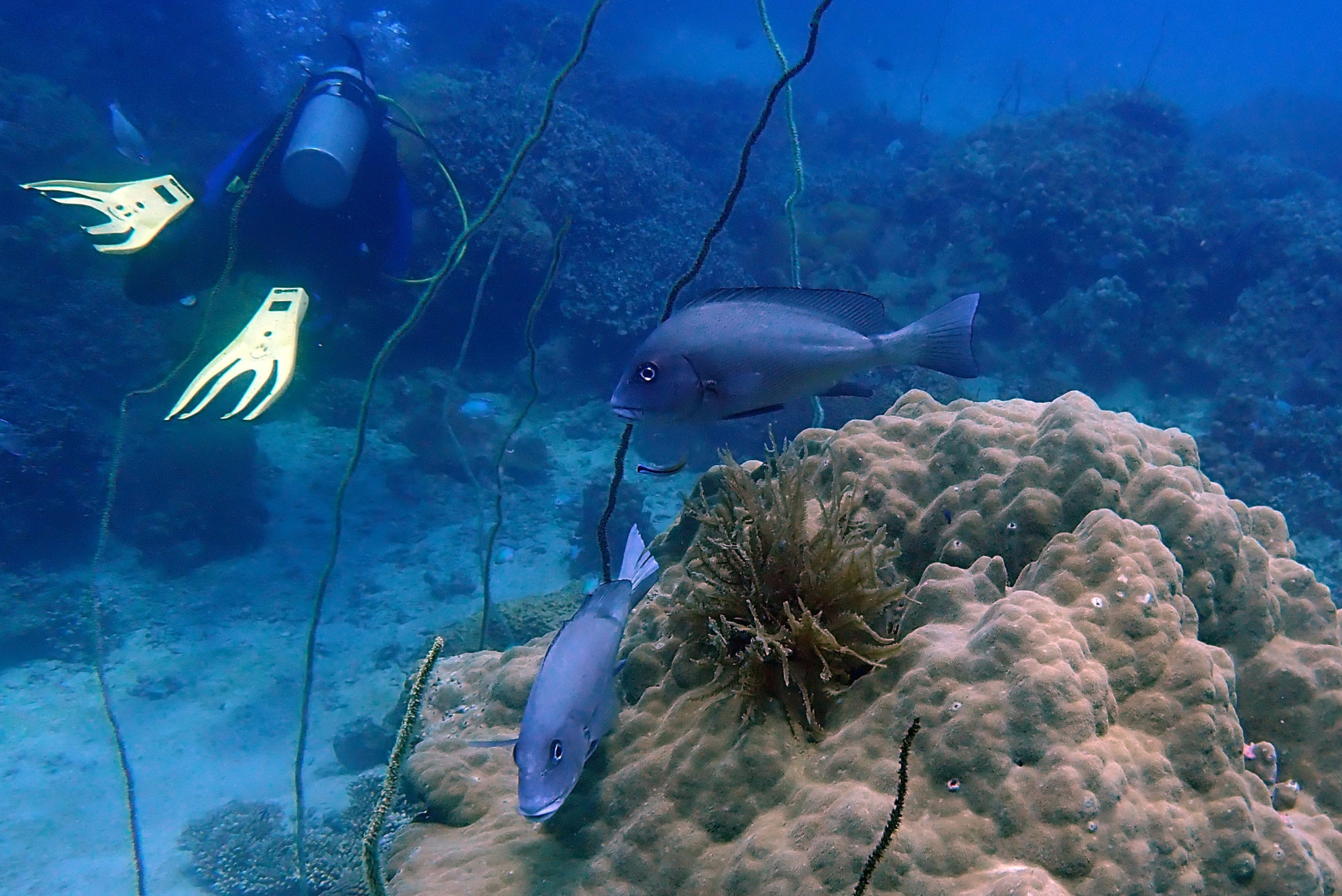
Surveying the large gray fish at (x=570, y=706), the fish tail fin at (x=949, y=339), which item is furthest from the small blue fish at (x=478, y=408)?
the fish tail fin at (x=949, y=339)

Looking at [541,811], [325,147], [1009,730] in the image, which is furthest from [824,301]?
[325,147]

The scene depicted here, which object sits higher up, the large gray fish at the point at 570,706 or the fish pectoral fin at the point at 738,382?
the fish pectoral fin at the point at 738,382

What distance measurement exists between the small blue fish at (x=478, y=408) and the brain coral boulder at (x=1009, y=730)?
25.8 feet

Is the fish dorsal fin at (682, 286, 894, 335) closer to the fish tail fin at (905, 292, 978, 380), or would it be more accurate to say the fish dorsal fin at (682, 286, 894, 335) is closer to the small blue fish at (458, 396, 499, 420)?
the fish tail fin at (905, 292, 978, 380)

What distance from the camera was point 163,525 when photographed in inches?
369

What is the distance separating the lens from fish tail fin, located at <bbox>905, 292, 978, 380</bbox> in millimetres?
2205

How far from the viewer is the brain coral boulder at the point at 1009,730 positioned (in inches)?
63.7

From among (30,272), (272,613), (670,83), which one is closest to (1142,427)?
(272,613)

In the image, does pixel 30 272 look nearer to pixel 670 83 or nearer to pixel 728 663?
pixel 728 663

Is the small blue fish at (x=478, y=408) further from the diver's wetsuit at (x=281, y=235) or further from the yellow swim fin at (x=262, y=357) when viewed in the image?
the yellow swim fin at (x=262, y=357)

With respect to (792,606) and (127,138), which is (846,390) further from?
(127,138)

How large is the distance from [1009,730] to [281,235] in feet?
22.9

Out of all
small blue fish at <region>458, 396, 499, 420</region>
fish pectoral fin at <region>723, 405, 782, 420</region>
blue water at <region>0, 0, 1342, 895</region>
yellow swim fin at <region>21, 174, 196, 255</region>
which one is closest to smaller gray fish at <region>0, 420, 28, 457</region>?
blue water at <region>0, 0, 1342, 895</region>

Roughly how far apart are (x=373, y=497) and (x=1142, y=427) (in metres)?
9.97
